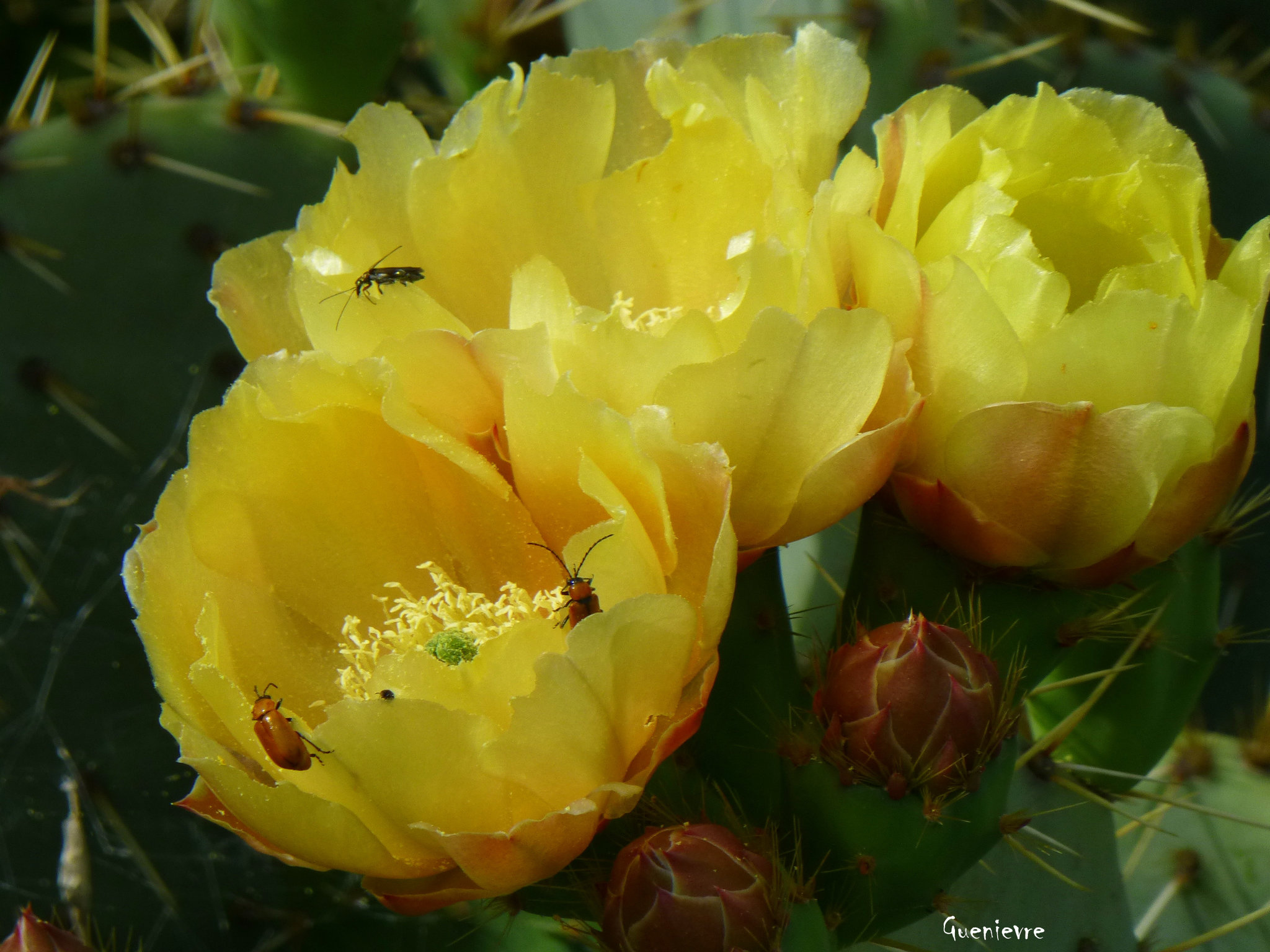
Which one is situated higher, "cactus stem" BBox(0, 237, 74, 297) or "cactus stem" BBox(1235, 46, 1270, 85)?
"cactus stem" BBox(0, 237, 74, 297)

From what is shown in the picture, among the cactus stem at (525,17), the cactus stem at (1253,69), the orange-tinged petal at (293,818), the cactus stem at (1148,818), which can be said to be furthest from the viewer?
the cactus stem at (1253,69)

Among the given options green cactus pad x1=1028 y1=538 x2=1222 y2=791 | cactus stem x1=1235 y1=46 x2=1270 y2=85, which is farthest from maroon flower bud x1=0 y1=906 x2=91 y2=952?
cactus stem x1=1235 y1=46 x2=1270 y2=85

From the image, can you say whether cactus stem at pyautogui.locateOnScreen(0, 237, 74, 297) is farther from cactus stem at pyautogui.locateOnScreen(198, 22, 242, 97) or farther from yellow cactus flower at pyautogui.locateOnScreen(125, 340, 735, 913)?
yellow cactus flower at pyautogui.locateOnScreen(125, 340, 735, 913)

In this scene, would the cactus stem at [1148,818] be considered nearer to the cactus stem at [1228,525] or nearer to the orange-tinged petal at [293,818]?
the cactus stem at [1228,525]

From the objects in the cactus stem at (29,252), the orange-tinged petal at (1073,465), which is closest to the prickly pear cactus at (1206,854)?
the orange-tinged petal at (1073,465)

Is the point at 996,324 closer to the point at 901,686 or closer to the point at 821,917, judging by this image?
the point at 901,686
